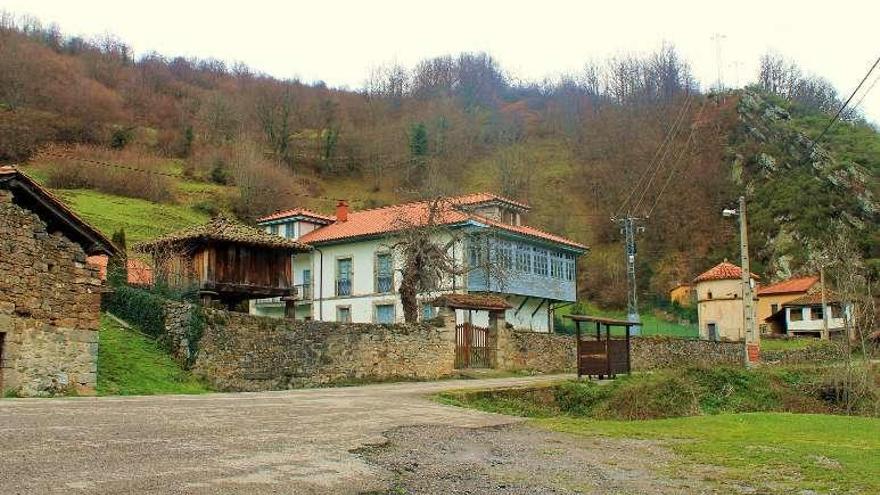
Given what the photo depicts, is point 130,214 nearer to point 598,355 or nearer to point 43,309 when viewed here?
point 43,309

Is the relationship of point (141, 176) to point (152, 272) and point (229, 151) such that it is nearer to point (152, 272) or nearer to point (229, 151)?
point (229, 151)

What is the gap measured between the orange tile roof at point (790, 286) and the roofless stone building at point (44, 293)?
2014 inches

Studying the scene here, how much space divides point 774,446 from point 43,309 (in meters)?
13.5

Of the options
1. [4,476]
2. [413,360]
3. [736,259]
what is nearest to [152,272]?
[413,360]

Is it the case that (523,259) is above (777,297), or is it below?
above

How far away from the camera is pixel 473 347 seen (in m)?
26.6

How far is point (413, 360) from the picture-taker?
24391 mm

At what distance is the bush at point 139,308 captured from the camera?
21.5 m

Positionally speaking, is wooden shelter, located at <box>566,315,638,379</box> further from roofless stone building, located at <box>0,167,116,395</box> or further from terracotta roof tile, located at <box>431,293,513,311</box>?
roofless stone building, located at <box>0,167,116,395</box>

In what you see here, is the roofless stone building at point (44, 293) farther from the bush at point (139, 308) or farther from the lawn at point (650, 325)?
the lawn at point (650, 325)

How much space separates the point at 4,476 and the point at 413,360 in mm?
17770

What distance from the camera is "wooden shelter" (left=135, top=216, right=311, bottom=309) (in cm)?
3102

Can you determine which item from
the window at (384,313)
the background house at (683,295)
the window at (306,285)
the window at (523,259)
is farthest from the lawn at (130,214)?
the background house at (683,295)

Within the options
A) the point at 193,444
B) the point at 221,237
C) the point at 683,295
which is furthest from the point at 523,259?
the point at 193,444
